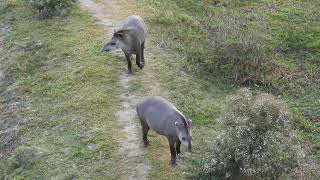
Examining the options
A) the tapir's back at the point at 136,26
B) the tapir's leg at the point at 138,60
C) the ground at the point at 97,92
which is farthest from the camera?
the tapir's leg at the point at 138,60

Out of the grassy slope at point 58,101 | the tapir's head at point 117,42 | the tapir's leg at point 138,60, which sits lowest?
the grassy slope at point 58,101

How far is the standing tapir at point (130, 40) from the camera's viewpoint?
16.9 metres

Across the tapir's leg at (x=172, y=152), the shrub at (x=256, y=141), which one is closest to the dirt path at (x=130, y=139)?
the tapir's leg at (x=172, y=152)

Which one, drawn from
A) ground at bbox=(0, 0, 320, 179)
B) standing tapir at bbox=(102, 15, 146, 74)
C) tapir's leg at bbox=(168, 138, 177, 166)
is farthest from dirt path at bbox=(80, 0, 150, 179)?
standing tapir at bbox=(102, 15, 146, 74)

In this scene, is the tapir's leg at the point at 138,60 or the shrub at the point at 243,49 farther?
the shrub at the point at 243,49

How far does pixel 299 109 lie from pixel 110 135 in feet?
18.6

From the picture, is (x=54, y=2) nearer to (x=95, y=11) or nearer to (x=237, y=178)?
(x=95, y=11)

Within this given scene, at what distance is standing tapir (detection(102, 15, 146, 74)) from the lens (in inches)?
666

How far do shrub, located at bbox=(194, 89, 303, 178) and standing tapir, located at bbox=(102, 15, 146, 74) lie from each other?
231 inches

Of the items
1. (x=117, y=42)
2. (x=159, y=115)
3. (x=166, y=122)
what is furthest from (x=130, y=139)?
(x=117, y=42)

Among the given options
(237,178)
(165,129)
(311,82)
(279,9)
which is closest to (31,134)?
(165,129)

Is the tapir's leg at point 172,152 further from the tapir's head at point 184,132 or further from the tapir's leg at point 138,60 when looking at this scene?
the tapir's leg at point 138,60

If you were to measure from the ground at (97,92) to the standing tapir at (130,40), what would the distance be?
0.74m

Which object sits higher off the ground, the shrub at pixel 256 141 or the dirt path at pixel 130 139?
the shrub at pixel 256 141
